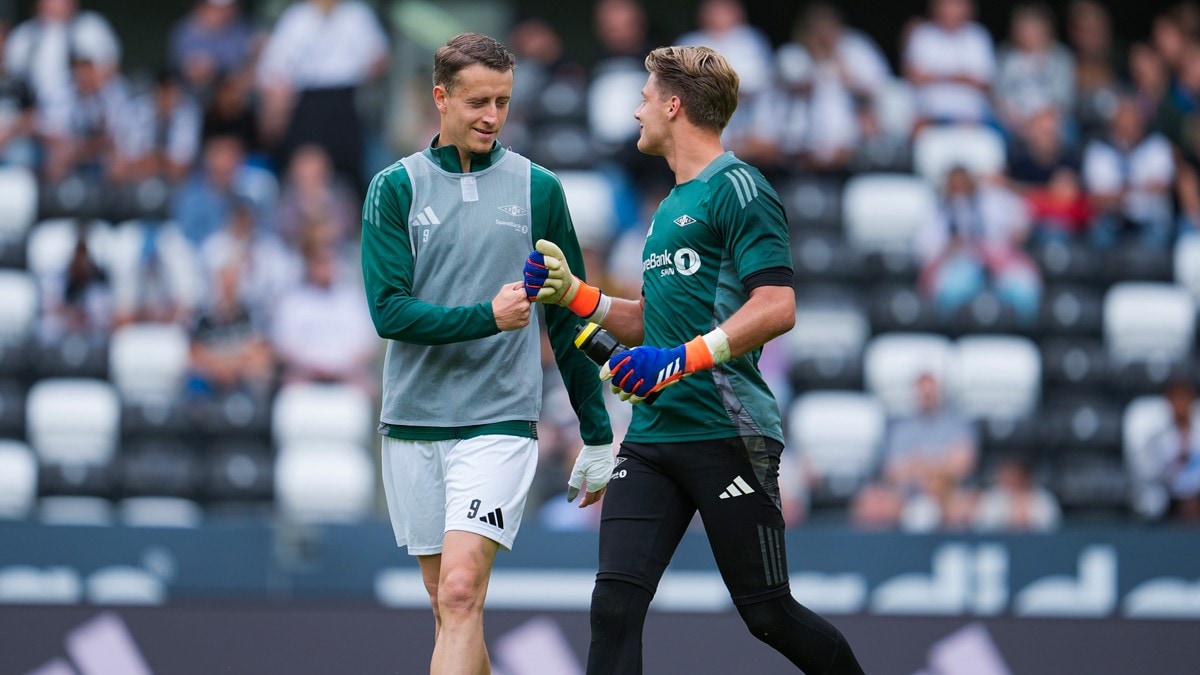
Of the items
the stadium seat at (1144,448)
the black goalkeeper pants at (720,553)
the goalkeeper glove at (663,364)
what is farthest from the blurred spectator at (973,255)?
the goalkeeper glove at (663,364)

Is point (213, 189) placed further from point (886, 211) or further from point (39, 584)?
point (886, 211)

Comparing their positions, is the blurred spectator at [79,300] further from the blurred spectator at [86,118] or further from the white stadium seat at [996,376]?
the white stadium seat at [996,376]

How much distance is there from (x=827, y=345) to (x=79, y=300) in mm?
5249

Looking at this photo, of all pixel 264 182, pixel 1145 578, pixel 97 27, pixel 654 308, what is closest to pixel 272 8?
pixel 97 27

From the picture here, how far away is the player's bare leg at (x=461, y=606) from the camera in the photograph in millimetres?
4902

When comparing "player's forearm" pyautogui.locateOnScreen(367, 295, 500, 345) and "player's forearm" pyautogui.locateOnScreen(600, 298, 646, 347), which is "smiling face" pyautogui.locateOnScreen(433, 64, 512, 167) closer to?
"player's forearm" pyautogui.locateOnScreen(367, 295, 500, 345)

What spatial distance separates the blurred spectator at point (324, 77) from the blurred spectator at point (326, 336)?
1500 mm

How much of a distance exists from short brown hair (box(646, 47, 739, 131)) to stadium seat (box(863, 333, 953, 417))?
5657 mm

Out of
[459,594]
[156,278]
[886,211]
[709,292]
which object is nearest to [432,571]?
[459,594]

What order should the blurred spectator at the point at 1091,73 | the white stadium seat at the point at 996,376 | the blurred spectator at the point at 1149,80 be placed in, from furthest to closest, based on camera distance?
the blurred spectator at the point at 1149,80 → the blurred spectator at the point at 1091,73 → the white stadium seat at the point at 996,376

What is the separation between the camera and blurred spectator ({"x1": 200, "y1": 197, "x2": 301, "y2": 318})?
10969mm

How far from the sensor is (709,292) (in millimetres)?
4883

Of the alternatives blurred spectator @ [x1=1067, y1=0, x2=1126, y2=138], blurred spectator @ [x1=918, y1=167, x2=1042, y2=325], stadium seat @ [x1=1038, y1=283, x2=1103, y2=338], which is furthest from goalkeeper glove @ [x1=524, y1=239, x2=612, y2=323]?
blurred spectator @ [x1=1067, y1=0, x2=1126, y2=138]

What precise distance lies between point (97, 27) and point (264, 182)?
2.28 metres
